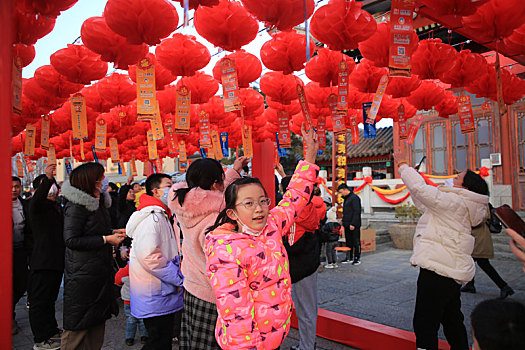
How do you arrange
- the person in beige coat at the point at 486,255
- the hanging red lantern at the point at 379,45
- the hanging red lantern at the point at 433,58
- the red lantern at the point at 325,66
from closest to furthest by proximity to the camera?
the hanging red lantern at the point at 379,45 < the hanging red lantern at the point at 433,58 < the red lantern at the point at 325,66 < the person in beige coat at the point at 486,255

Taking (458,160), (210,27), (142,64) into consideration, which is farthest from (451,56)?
(458,160)

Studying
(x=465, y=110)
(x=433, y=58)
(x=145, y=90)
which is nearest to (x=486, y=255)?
(x=465, y=110)

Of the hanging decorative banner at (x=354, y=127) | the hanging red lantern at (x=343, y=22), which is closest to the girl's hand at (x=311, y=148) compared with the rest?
the hanging red lantern at (x=343, y=22)

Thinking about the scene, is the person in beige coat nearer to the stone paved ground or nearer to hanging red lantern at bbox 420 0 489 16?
the stone paved ground

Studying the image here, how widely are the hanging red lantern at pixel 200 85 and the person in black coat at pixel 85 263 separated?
264 centimetres

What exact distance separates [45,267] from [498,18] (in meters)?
4.73

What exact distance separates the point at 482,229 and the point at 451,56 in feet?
9.34

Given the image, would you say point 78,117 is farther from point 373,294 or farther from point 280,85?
point 373,294

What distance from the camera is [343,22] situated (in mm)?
3156

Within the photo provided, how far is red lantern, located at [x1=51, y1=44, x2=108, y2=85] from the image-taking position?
3912 millimetres

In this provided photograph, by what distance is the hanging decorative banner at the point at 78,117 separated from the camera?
205 inches

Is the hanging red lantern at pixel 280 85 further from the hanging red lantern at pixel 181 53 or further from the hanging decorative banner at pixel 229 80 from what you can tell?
the hanging red lantern at pixel 181 53

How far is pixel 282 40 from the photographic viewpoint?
3914 millimetres

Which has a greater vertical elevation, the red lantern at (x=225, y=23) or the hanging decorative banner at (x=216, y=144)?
the red lantern at (x=225, y=23)
